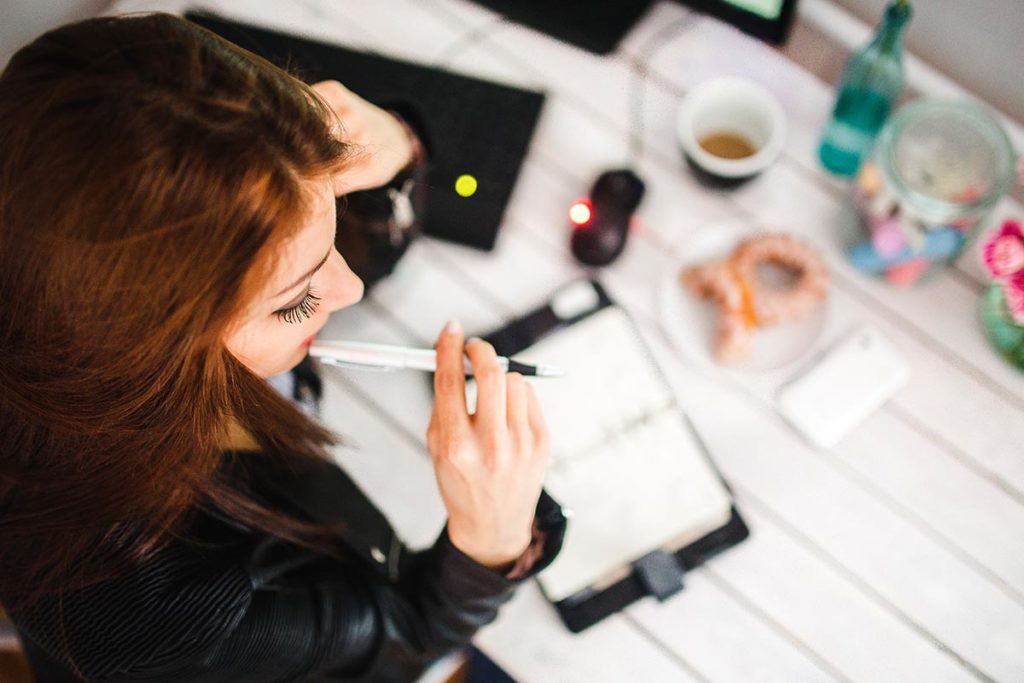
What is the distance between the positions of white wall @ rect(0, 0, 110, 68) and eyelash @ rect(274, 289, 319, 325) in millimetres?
672

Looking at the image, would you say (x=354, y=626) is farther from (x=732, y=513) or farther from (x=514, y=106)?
(x=514, y=106)

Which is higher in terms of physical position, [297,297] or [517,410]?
[297,297]

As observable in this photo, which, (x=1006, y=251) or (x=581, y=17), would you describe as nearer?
(x=1006, y=251)

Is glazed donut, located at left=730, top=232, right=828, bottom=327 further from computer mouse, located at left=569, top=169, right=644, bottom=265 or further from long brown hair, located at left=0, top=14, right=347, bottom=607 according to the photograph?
long brown hair, located at left=0, top=14, right=347, bottom=607

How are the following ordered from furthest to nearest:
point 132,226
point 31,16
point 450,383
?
point 31,16 → point 450,383 → point 132,226

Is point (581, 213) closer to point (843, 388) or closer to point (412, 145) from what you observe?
point (412, 145)

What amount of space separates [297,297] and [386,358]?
0.58 feet

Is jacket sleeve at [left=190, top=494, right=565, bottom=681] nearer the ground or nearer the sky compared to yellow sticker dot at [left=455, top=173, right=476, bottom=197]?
nearer the ground

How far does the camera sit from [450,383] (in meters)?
0.70

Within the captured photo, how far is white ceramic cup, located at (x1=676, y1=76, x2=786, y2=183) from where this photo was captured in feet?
2.77

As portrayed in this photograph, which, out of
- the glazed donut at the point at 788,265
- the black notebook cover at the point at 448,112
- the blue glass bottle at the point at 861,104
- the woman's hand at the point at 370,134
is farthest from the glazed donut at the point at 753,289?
the woman's hand at the point at 370,134

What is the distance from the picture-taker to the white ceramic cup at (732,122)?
33.2 inches

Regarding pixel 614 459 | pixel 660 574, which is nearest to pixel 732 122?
pixel 614 459

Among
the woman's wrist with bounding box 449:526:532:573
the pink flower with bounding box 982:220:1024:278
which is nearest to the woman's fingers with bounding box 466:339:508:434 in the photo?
the woman's wrist with bounding box 449:526:532:573
